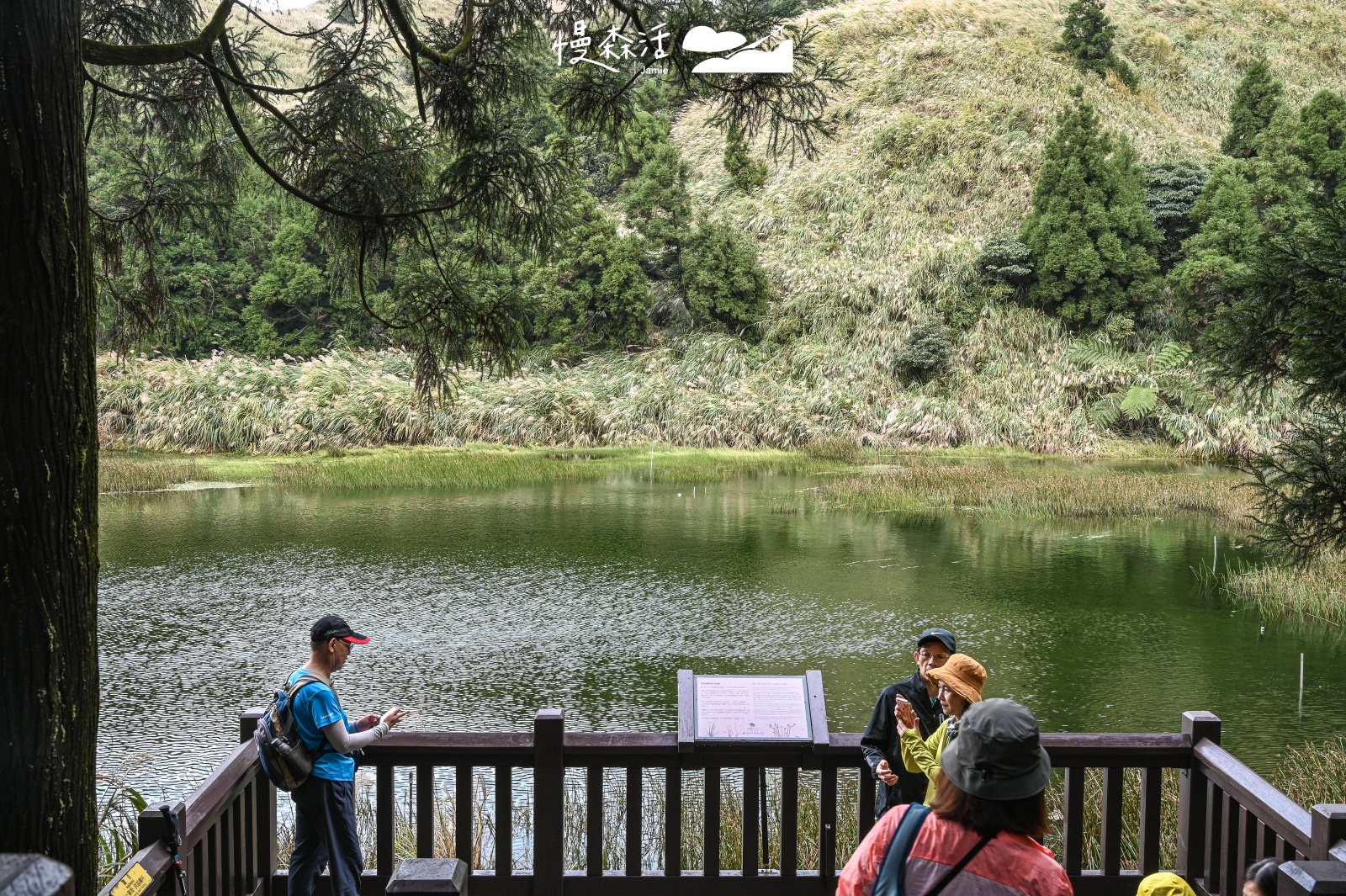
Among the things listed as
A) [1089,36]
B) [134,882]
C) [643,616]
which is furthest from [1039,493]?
[1089,36]

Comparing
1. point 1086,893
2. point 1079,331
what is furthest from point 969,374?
point 1086,893

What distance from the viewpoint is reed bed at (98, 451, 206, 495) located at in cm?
1780

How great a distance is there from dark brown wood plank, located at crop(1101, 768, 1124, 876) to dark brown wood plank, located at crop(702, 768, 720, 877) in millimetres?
1204

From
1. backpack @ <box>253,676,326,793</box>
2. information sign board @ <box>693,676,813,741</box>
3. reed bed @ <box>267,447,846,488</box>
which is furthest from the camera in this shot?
reed bed @ <box>267,447,846,488</box>

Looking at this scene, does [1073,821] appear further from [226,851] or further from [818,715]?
[226,851]

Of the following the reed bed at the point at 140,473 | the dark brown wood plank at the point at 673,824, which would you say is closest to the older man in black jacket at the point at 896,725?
the dark brown wood plank at the point at 673,824

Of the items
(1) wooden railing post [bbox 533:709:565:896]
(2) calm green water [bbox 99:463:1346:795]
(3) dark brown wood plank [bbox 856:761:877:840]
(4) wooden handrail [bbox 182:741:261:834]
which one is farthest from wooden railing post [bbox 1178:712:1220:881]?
(2) calm green water [bbox 99:463:1346:795]

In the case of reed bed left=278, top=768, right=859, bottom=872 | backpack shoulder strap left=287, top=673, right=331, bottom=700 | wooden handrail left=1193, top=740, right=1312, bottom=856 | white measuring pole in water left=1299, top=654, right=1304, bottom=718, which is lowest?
white measuring pole in water left=1299, top=654, right=1304, bottom=718

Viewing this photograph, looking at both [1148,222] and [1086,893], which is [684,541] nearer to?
[1086,893]

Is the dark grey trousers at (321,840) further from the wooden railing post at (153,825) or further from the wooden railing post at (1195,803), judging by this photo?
the wooden railing post at (1195,803)

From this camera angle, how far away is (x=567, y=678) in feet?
26.5

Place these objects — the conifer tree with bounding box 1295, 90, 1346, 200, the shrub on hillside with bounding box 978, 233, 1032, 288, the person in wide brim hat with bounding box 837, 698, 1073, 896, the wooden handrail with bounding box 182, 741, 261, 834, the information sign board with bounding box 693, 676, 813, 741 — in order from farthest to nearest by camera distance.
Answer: the shrub on hillside with bounding box 978, 233, 1032, 288, the conifer tree with bounding box 1295, 90, 1346, 200, the information sign board with bounding box 693, 676, 813, 741, the wooden handrail with bounding box 182, 741, 261, 834, the person in wide brim hat with bounding box 837, 698, 1073, 896

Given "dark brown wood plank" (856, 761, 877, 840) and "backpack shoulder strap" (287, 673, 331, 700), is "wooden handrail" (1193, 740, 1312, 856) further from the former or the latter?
"backpack shoulder strap" (287, 673, 331, 700)

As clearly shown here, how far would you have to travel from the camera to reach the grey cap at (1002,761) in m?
1.84
